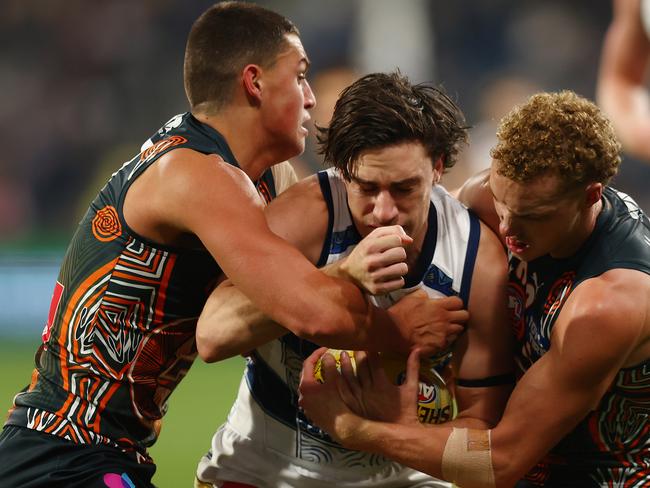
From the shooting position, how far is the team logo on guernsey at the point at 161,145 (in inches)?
149

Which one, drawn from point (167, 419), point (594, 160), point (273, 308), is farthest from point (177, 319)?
point (167, 419)

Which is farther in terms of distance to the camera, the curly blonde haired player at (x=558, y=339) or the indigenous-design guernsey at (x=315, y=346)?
the indigenous-design guernsey at (x=315, y=346)

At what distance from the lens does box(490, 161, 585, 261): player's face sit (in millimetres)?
3551

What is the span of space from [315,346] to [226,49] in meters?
1.21

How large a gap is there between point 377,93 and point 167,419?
4.90 meters

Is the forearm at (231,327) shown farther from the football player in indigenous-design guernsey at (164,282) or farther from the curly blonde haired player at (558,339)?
the curly blonde haired player at (558,339)

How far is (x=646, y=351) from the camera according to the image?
11.9 feet

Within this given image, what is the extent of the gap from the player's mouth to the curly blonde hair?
0.23m

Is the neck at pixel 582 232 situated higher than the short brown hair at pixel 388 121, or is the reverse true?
the short brown hair at pixel 388 121

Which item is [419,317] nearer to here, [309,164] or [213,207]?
[213,207]

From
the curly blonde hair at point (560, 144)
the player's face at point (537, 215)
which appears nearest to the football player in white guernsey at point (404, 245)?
the player's face at point (537, 215)

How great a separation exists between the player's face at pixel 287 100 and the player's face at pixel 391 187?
45 centimetres

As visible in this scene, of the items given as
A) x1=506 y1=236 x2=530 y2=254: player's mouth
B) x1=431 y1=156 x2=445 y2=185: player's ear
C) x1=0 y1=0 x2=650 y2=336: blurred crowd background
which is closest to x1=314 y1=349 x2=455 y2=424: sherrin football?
x1=506 y1=236 x2=530 y2=254: player's mouth

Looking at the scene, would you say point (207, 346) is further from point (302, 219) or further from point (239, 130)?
point (239, 130)
